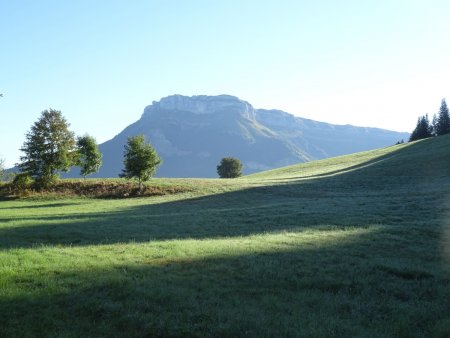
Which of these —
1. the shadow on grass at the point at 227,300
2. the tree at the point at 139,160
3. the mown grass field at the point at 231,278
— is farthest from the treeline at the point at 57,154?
the shadow on grass at the point at 227,300

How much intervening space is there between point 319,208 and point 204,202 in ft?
53.8

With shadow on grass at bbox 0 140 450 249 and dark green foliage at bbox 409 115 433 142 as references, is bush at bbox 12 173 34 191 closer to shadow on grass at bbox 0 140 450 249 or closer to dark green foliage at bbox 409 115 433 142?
shadow on grass at bbox 0 140 450 249

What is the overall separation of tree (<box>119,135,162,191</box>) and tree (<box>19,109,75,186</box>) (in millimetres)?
10920

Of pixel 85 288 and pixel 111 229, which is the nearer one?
pixel 85 288

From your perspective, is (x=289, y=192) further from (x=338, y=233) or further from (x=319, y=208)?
(x=338, y=233)

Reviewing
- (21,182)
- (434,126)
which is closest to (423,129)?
(434,126)

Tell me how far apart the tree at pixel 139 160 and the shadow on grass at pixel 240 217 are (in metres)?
12.8

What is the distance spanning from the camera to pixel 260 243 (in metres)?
21.4

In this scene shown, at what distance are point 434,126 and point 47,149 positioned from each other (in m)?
121

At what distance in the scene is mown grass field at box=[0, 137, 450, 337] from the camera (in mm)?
10367

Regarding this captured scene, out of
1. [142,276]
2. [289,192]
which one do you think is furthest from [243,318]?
[289,192]

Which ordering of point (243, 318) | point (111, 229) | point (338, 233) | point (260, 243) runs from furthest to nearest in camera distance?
point (111, 229)
point (338, 233)
point (260, 243)
point (243, 318)

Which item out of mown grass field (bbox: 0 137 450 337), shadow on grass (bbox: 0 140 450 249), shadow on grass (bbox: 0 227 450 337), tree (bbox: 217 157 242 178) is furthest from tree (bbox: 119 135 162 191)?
tree (bbox: 217 157 242 178)

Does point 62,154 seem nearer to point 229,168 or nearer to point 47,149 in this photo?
point 47,149
